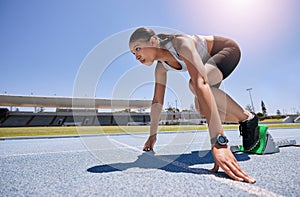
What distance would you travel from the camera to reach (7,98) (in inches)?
955

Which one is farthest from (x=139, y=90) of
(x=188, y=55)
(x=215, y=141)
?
(x=215, y=141)

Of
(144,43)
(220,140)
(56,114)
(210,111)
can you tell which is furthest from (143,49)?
(56,114)

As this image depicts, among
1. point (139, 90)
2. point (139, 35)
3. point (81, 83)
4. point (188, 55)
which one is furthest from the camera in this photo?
point (139, 90)

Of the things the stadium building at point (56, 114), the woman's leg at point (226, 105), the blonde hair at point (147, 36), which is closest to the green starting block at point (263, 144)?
the woman's leg at point (226, 105)

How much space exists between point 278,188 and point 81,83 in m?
→ 2.01

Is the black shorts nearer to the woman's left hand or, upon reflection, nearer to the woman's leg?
the woman's leg

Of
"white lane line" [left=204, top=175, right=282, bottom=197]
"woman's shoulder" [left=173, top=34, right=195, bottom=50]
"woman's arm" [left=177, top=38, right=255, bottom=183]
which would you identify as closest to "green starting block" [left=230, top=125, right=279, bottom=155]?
"woman's arm" [left=177, top=38, right=255, bottom=183]

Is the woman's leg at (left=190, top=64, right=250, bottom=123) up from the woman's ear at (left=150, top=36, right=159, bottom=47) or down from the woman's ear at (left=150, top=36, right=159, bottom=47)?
down

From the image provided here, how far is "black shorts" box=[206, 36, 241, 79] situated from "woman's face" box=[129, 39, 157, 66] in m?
0.59

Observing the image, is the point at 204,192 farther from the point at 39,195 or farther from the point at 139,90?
the point at 139,90

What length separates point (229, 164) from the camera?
102 centimetres

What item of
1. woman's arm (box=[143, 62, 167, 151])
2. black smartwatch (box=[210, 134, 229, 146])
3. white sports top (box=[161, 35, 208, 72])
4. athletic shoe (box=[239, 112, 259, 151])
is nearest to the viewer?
black smartwatch (box=[210, 134, 229, 146])

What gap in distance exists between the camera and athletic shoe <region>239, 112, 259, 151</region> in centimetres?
176

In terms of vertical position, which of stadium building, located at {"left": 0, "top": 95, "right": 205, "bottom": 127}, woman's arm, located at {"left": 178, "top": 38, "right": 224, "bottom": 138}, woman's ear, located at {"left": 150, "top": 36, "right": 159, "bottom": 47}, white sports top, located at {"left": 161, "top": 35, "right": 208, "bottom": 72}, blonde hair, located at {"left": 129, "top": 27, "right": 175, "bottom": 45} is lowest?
stadium building, located at {"left": 0, "top": 95, "right": 205, "bottom": 127}
